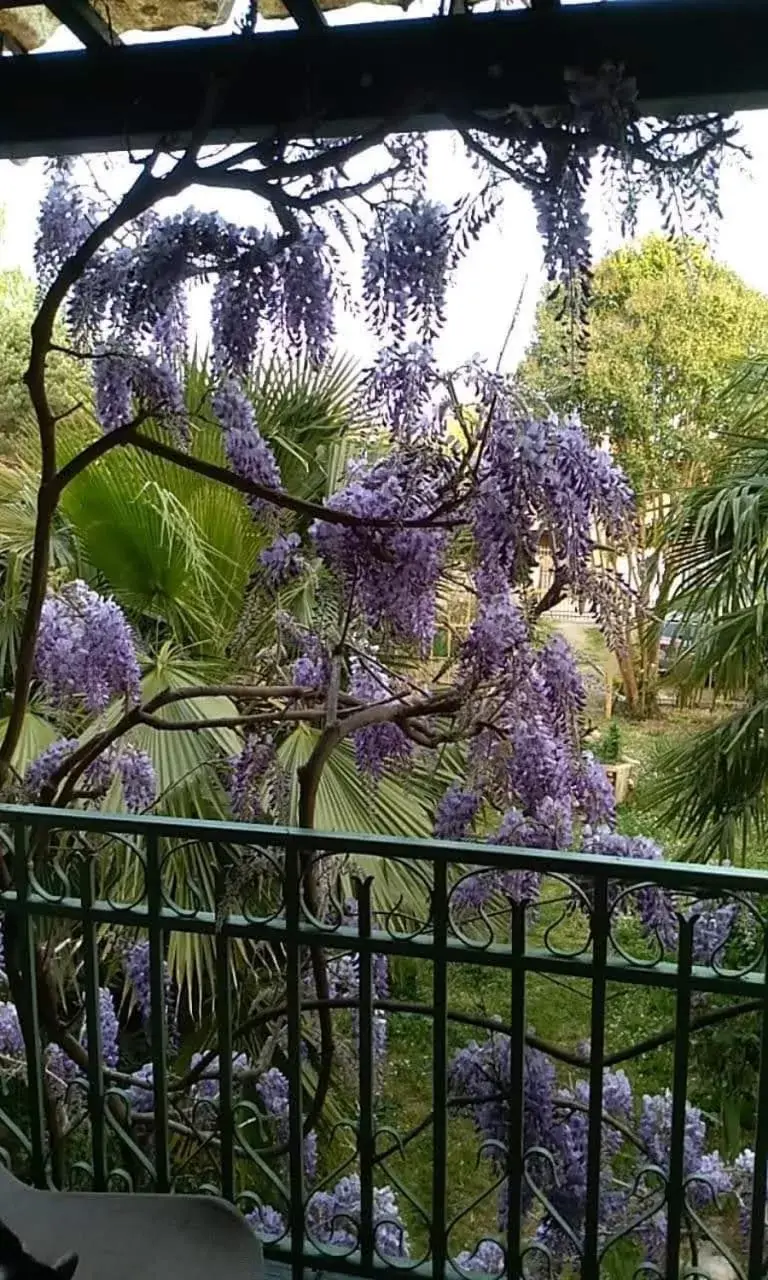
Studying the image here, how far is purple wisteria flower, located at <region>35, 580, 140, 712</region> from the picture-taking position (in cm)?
210

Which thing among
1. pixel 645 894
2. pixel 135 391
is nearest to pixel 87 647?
pixel 135 391

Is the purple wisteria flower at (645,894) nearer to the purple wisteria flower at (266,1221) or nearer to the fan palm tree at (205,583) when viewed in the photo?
the fan palm tree at (205,583)

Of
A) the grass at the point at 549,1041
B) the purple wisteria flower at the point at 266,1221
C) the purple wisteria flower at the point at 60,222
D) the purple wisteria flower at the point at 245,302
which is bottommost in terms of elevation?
the grass at the point at 549,1041

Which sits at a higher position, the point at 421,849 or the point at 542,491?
the point at 542,491

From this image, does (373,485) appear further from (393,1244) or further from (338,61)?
(393,1244)

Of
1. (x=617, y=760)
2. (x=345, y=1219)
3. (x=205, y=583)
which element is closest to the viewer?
(x=345, y=1219)

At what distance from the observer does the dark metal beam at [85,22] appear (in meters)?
1.28

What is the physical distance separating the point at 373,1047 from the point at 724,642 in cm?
132

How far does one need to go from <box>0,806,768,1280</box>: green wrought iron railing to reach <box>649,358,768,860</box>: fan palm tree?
1.02 ft

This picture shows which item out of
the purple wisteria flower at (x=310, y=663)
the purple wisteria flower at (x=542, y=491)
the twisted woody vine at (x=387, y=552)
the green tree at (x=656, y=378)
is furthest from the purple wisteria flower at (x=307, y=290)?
the purple wisteria flower at (x=310, y=663)

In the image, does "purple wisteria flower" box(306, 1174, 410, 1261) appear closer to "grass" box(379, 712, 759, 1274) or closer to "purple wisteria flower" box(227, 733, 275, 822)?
"grass" box(379, 712, 759, 1274)

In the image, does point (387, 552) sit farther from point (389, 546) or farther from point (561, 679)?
point (561, 679)

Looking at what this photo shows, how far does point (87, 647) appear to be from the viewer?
2107 millimetres

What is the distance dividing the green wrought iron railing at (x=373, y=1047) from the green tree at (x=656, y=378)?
69 centimetres
